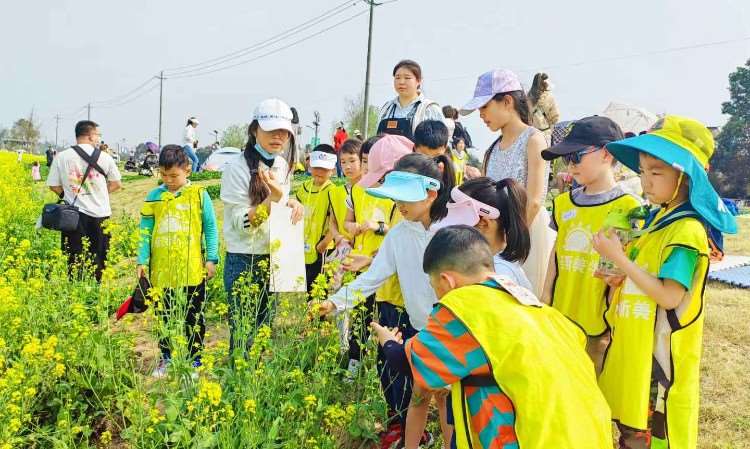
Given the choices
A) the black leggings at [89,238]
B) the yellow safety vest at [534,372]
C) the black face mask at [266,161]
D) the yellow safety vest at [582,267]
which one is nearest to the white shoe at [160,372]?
the black face mask at [266,161]

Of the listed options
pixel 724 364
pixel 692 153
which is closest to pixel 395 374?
pixel 692 153

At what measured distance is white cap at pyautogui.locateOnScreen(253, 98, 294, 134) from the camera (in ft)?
10.6

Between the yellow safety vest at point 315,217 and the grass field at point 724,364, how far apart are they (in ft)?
2.84

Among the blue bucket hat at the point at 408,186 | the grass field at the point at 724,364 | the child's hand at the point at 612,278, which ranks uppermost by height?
the blue bucket hat at the point at 408,186

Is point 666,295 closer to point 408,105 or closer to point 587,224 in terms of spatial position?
point 587,224

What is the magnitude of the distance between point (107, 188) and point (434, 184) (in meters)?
4.67

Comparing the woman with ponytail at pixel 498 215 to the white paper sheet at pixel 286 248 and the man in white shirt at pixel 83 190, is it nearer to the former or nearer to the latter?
the white paper sheet at pixel 286 248

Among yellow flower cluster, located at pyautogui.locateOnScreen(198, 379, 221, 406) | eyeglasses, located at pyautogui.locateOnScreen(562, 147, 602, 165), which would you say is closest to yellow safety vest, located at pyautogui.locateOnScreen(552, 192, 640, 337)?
eyeglasses, located at pyautogui.locateOnScreen(562, 147, 602, 165)

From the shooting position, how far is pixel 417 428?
2.61 metres

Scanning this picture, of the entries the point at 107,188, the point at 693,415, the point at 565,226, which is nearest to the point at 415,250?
the point at 565,226

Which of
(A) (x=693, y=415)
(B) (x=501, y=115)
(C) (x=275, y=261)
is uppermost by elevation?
(B) (x=501, y=115)

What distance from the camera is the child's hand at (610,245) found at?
2209 millimetres

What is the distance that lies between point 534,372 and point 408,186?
3.96ft

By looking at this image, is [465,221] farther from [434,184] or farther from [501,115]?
[501,115]
